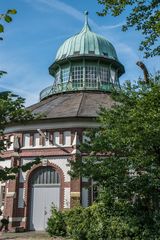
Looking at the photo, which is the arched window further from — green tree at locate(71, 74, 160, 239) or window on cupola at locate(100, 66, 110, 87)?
window on cupola at locate(100, 66, 110, 87)

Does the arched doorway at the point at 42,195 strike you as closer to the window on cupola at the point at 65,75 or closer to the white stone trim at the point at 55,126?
the white stone trim at the point at 55,126

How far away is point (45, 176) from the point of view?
27.0 meters

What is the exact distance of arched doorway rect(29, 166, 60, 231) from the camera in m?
26.3

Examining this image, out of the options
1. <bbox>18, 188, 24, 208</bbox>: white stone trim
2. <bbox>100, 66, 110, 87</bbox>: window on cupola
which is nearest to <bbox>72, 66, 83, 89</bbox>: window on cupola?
<bbox>100, 66, 110, 87</bbox>: window on cupola

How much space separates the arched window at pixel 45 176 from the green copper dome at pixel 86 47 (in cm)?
1318

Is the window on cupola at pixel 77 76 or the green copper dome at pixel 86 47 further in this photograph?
the green copper dome at pixel 86 47

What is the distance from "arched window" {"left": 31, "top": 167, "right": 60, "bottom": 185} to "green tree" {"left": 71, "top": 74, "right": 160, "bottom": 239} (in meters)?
10.0

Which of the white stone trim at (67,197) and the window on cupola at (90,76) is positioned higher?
the window on cupola at (90,76)

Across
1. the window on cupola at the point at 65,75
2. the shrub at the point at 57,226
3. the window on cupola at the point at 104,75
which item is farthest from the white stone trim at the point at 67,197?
the window on cupola at the point at 65,75

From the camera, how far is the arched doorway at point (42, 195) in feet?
86.2

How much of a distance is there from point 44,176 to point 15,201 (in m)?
2.73


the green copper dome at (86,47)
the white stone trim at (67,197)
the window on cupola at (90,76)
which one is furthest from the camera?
the green copper dome at (86,47)

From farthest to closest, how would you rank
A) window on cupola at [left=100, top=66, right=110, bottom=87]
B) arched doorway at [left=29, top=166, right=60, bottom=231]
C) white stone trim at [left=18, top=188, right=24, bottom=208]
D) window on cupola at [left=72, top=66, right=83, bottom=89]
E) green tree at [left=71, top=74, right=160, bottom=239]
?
window on cupola at [left=100, top=66, right=110, bottom=87], window on cupola at [left=72, top=66, right=83, bottom=89], white stone trim at [left=18, top=188, right=24, bottom=208], arched doorway at [left=29, top=166, right=60, bottom=231], green tree at [left=71, top=74, right=160, bottom=239]

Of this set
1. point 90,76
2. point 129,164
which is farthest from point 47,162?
point 129,164
